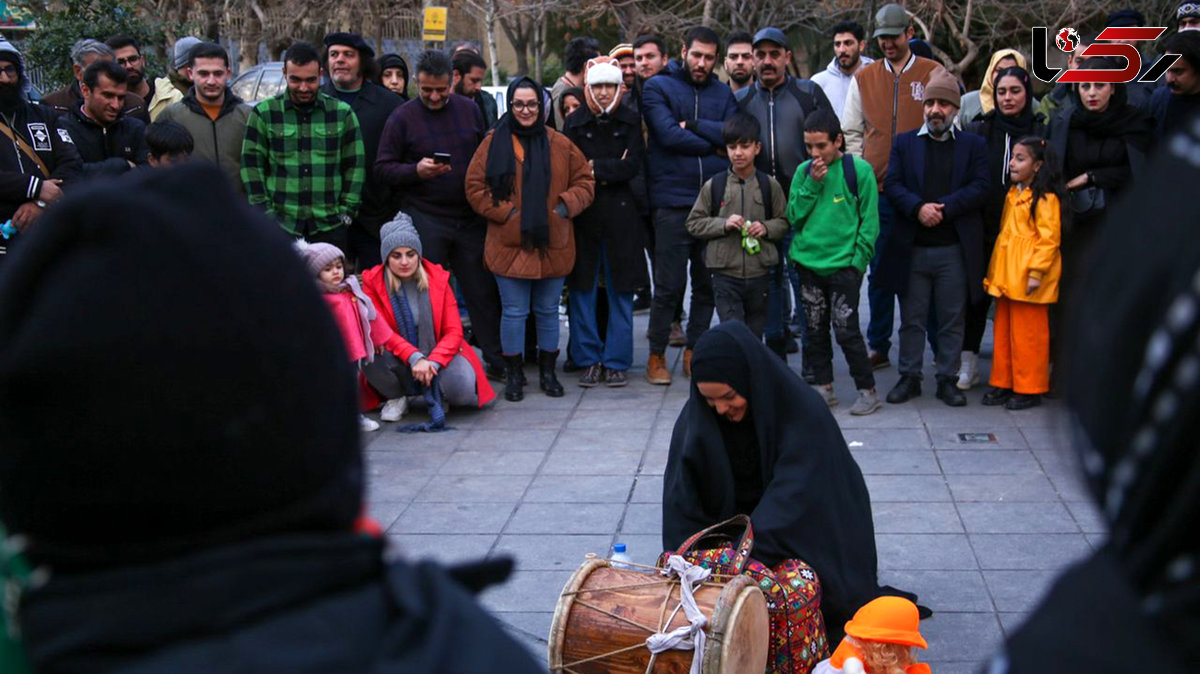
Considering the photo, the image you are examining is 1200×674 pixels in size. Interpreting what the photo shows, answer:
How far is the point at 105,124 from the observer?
26.3 feet

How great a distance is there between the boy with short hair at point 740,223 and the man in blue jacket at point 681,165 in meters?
0.43

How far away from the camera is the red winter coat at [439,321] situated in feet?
25.9

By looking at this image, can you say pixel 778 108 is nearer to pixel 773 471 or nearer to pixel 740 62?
pixel 740 62

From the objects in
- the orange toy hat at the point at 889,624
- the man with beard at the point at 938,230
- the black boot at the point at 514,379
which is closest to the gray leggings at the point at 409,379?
the black boot at the point at 514,379

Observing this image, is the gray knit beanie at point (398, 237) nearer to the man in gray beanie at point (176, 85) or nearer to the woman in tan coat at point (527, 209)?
the woman in tan coat at point (527, 209)

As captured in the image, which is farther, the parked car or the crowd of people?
the parked car

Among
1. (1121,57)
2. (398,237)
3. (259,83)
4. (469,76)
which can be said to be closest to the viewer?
(1121,57)

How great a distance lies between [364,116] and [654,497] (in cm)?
363

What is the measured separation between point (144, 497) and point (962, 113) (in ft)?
28.1

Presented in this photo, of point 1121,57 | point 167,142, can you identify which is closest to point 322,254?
point 167,142

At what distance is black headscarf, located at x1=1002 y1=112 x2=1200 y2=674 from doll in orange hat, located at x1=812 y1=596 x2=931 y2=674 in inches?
123

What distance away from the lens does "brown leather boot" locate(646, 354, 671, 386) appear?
28.2 ft

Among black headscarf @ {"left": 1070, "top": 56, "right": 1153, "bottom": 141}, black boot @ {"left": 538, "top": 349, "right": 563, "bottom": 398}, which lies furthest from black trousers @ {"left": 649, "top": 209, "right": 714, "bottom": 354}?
black headscarf @ {"left": 1070, "top": 56, "right": 1153, "bottom": 141}

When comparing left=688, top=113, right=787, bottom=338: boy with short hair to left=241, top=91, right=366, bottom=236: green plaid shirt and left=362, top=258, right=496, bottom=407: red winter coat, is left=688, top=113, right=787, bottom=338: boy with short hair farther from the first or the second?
left=241, top=91, right=366, bottom=236: green plaid shirt
